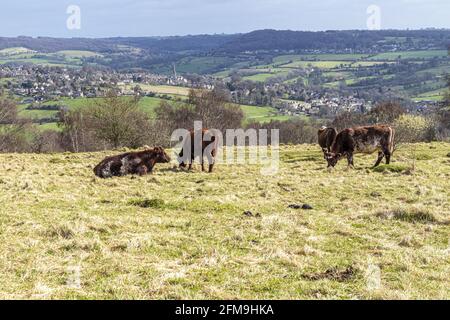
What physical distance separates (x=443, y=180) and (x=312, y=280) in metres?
14.2

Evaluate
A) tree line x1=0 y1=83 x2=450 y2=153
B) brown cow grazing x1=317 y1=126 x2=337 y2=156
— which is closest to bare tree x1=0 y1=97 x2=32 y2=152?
tree line x1=0 y1=83 x2=450 y2=153

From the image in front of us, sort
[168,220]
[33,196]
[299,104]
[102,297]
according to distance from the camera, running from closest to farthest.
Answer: [102,297], [168,220], [33,196], [299,104]

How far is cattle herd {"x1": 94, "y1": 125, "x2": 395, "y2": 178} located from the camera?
20.1m

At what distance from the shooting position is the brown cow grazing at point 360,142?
22.8m

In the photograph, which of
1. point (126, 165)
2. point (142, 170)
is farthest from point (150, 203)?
point (126, 165)

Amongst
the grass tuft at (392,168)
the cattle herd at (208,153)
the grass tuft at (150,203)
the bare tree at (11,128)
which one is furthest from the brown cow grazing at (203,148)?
the bare tree at (11,128)

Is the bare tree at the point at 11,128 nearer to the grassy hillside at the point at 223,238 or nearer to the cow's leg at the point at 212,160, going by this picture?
the grassy hillside at the point at 223,238

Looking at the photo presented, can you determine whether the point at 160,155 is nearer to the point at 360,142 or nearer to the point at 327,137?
the point at 360,142

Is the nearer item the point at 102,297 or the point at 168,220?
the point at 102,297

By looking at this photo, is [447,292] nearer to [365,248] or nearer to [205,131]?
[365,248]

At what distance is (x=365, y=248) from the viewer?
917cm

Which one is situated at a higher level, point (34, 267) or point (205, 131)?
point (205, 131)
